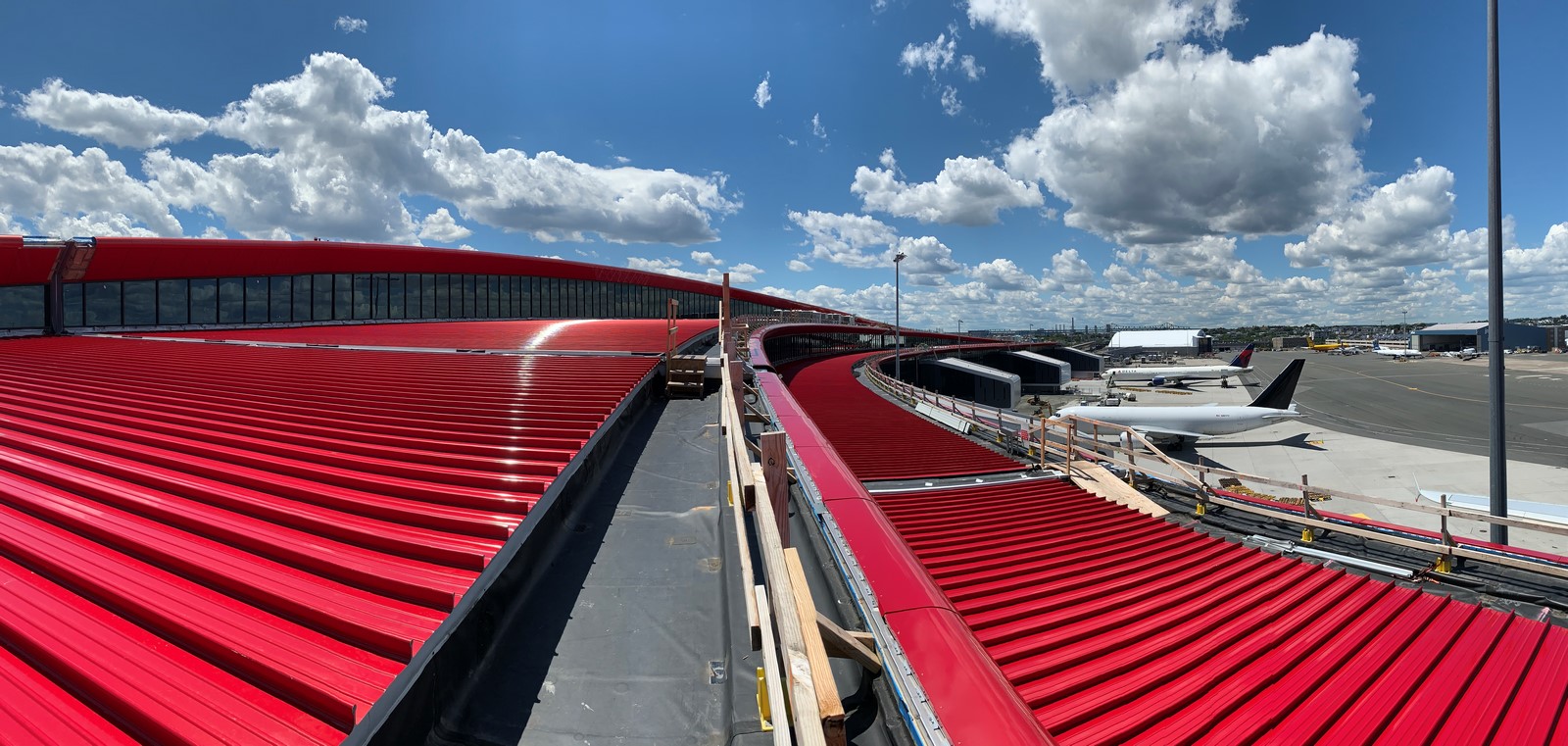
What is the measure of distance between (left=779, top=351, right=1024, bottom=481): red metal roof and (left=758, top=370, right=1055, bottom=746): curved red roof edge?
6.98 m

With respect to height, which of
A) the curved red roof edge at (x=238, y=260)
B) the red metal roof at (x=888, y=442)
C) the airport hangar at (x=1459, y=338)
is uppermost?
the airport hangar at (x=1459, y=338)

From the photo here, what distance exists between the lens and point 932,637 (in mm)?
3658

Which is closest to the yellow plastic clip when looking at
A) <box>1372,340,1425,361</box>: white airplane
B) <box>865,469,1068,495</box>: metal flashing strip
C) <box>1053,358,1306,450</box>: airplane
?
<box>865,469,1068,495</box>: metal flashing strip

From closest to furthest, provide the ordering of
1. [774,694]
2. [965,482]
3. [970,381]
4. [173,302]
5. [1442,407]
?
[774,694], [965,482], [173,302], [1442,407], [970,381]

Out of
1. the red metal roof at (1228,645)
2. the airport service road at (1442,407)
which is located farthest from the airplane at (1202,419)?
the red metal roof at (1228,645)

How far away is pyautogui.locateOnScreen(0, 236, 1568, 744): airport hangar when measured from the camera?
271 centimetres

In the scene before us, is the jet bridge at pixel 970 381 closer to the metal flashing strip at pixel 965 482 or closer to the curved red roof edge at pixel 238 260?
the curved red roof edge at pixel 238 260

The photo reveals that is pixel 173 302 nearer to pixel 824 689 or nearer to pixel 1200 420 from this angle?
pixel 824 689

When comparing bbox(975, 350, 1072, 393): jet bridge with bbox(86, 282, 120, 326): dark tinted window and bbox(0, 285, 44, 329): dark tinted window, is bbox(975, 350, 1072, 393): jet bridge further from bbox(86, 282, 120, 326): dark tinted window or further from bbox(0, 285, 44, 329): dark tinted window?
bbox(0, 285, 44, 329): dark tinted window

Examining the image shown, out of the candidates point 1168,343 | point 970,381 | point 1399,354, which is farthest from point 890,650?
point 1399,354

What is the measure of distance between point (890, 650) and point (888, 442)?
11.6m

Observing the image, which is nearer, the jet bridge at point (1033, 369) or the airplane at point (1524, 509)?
the airplane at point (1524, 509)

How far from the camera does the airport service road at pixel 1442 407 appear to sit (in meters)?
34.4

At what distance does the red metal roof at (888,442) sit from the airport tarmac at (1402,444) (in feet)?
39.5
